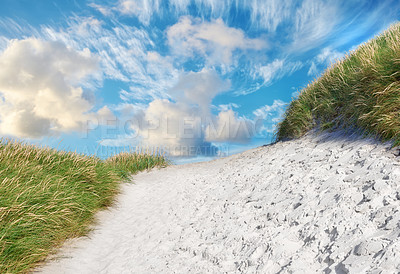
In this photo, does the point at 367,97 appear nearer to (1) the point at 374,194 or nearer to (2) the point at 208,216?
(1) the point at 374,194

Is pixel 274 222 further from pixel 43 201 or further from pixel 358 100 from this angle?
pixel 43 201

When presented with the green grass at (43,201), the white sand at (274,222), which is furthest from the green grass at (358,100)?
the green grass at (43,201)

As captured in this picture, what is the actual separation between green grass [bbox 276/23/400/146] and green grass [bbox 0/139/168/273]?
5.03 metres

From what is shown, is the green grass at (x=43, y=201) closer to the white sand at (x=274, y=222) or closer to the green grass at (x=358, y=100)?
the white sand at (x=274, y=222)

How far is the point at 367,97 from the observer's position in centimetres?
527

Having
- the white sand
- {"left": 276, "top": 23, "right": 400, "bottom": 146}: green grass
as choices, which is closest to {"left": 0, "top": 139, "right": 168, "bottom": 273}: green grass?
the white sand

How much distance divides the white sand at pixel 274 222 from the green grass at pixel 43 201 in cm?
33

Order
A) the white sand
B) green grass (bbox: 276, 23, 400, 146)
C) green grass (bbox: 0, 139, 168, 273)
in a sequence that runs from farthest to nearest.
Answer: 1. green grass (bbox: 276, 23, 400, 146)
2. green grass (bbox: 0, 139, 168, 273)
3. the white sand

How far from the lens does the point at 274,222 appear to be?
3730 mm

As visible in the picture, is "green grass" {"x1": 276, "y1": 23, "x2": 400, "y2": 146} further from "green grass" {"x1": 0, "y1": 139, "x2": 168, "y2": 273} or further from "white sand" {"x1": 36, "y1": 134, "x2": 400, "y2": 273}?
"green grass" {"x1": 0, "y1": 139, "x2": 168, "y2": 273}

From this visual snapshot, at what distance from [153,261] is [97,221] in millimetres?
2068

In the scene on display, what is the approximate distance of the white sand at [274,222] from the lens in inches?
109

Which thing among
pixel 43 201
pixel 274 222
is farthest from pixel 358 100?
pixel 43 201

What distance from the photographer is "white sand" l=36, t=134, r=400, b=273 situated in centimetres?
278
